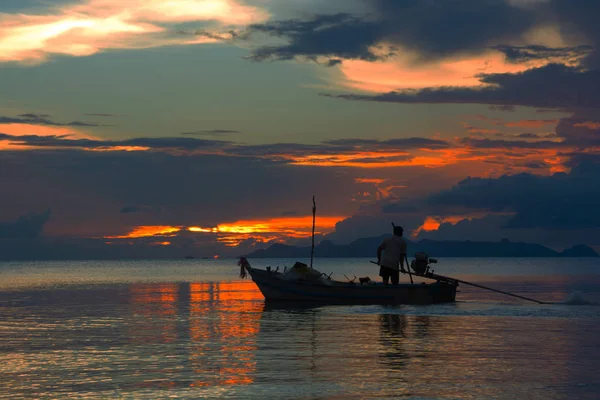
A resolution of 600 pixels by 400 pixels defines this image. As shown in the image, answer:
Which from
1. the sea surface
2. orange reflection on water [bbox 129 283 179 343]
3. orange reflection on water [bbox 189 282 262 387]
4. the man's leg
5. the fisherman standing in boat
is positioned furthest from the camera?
the man's leg

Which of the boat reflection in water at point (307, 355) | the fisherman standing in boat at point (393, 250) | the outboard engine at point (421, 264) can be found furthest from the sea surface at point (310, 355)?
the outboard engine at point (421, 264)

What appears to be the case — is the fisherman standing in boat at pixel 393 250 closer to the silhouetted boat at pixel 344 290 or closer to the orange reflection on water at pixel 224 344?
the silhouetted boat at pixel 344 290

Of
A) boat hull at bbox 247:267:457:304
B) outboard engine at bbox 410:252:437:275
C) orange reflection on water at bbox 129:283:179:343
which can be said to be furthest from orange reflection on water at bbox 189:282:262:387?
outboard engine at bbox 410:252:437:275

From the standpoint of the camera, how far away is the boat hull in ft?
156

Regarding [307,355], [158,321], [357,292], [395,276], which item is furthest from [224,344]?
[395,276]

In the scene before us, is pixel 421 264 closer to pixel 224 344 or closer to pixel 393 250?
pixel 393 250


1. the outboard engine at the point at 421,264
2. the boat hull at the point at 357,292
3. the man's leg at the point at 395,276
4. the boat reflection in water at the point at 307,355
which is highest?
the outboard engine at the point at 421,264

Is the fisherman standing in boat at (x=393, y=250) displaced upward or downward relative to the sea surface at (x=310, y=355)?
upward

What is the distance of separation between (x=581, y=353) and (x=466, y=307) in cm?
2149

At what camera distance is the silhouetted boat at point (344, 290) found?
47500 mm

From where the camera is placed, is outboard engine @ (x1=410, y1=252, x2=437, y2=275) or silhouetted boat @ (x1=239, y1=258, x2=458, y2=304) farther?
outboard engine @ (x1=410, y1=252, x2=437, y2=275)

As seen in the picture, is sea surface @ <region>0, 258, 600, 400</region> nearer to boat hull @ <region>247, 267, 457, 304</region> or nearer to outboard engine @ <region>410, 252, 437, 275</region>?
boat hull @ <region>247, 267, 457, 304</region>

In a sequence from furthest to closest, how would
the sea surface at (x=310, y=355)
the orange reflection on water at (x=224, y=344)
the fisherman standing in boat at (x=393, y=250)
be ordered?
the fisherman standing in boat at (x=393, y=250)
the orange reflection on water at (x=224, y=344)
the sea surface at (x=310, y=355)

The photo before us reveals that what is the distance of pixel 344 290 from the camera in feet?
159
